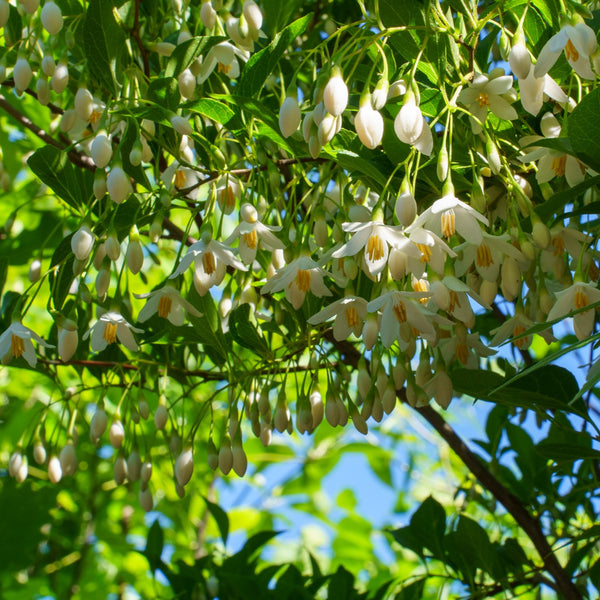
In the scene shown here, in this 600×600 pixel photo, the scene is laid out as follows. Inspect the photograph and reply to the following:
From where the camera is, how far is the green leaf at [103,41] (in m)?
1.59

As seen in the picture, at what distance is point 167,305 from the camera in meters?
1.74

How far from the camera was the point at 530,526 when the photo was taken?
6.70ft

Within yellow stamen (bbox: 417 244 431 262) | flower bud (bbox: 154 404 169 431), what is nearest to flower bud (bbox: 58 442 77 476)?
flower bud (bbox: 154 404 169 431)

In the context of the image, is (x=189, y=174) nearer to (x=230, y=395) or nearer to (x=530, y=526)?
(x=230, y=395)

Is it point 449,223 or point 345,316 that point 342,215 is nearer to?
point 345,316

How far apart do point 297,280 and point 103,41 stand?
26.1 inches

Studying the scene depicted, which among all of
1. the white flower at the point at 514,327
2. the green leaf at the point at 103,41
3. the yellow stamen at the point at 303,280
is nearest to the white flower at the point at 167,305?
the yellow stamen at the point at 303,280

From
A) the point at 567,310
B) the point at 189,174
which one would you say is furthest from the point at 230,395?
the point at 567,310

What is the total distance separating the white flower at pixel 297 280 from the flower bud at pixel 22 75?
0.82 m

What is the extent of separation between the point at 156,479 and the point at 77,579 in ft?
2.14

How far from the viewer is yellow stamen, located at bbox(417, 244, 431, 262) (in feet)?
4.33

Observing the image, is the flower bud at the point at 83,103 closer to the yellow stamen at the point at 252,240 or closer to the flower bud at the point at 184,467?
the yellow stamen at the point at 252,240

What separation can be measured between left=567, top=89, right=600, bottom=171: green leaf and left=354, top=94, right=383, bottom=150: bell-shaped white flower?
11.5 inches

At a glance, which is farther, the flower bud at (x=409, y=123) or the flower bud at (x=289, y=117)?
the flower bud at (x=289, y=117)
